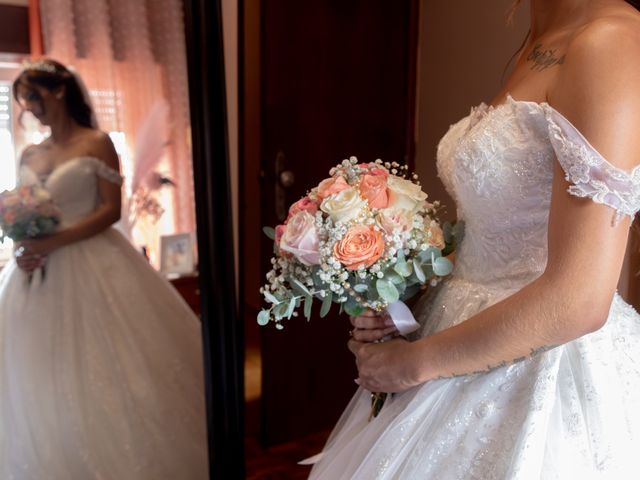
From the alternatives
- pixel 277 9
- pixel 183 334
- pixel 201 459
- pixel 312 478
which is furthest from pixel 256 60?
pixel 312 478

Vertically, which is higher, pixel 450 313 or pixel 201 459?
pixel 450 313

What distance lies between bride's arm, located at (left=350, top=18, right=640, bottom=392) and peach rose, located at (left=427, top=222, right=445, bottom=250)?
0.46 feet

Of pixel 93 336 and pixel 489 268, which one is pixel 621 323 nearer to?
pixel 489 268

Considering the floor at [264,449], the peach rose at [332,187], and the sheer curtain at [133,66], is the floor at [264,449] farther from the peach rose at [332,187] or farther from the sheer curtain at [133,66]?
the peach rose at [332,187]

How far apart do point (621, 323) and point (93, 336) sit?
3.86ft

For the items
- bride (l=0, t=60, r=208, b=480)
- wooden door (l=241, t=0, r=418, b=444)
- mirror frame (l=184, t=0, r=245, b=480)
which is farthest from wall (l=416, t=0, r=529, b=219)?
bride (l=0, t=60, r=208, b=480)

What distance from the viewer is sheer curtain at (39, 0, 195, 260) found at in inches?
53.0

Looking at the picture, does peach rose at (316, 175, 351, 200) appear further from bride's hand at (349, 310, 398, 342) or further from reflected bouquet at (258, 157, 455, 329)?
bride's hand at (349, 310, 398, 342)

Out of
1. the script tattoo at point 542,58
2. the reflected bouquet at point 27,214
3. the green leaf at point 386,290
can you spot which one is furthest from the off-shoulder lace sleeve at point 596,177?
the reflected bouquet at point 27,214

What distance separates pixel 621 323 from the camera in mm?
929

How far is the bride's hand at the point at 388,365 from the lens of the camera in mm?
868

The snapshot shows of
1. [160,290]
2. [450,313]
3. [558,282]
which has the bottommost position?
[160,290]

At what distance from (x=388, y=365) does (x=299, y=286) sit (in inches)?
7.3

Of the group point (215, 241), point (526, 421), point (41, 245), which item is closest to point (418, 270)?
point (526, 421)
